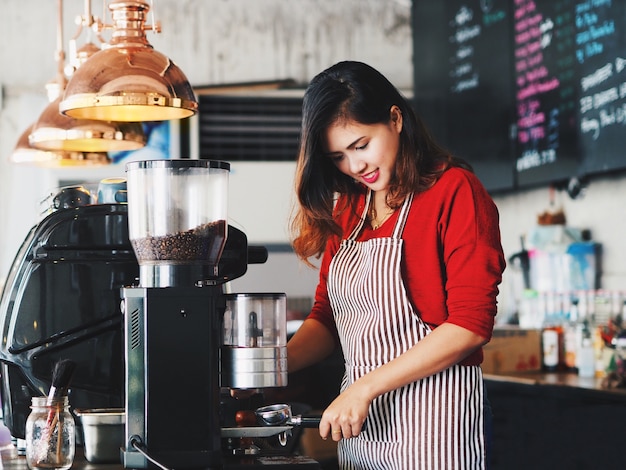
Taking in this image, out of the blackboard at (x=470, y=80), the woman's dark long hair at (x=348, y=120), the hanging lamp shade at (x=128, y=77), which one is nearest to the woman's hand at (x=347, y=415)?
the woman's dark long hair at (x=348, y=120)

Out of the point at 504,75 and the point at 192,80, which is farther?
the point at 192,80

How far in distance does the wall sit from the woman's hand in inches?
142

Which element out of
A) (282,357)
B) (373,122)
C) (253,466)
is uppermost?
(373,122)

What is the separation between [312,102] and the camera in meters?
1.97

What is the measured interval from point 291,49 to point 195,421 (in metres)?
4.38

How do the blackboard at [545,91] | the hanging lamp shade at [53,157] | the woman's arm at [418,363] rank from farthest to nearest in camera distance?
the blackboard at [545,91]
the hanging lamp shade at [53,157]
the woman's arm at [418,363]

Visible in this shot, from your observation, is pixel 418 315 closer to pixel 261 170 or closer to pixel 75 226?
pixel 75 226

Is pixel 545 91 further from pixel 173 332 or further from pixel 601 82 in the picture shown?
pixel 173 332

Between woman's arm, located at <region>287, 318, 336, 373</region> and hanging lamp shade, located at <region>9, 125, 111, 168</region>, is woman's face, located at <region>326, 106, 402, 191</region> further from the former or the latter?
hanging lamp shade, located at <region>9, 125, 111, 168</region>

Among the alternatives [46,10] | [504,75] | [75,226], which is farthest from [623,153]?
[46,10]

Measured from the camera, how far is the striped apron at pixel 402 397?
1961 mm

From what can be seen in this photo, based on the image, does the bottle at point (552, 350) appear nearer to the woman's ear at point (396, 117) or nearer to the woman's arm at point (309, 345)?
the woman's arm at point (309, 345)

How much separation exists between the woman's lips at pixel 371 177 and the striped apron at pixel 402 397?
82mm

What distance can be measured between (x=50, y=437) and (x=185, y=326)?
1.10 feet
